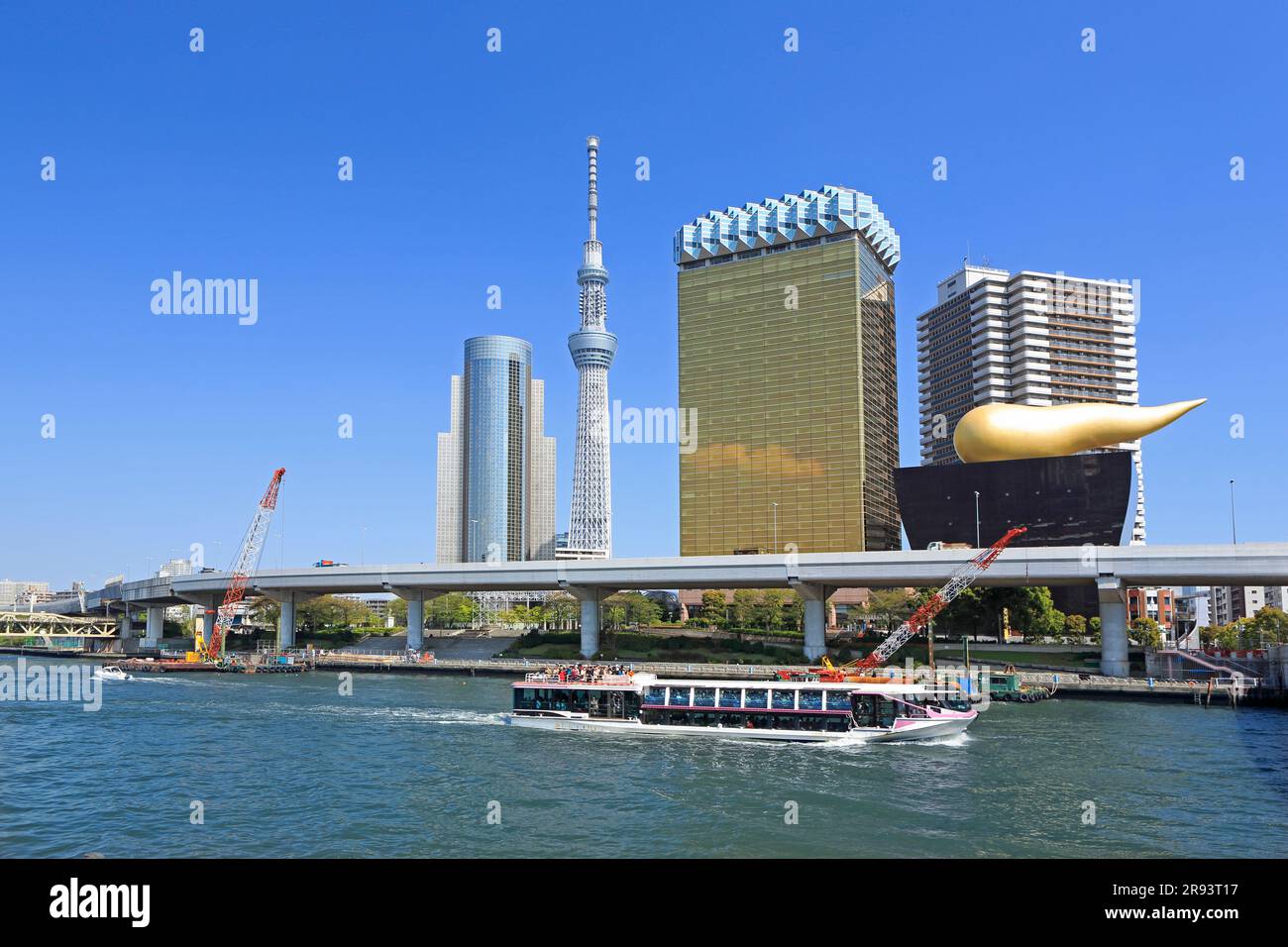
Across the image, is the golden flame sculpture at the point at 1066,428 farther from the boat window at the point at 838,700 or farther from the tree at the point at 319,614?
the tree at the point at 319,614

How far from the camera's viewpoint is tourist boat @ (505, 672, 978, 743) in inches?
2295

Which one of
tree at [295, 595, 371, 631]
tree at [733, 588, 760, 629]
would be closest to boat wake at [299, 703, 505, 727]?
tree at [733, 588, 760, 629]

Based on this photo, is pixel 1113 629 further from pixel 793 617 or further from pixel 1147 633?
pixel 793 617

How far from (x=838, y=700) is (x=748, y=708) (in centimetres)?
558

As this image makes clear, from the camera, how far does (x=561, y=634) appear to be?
150125mm

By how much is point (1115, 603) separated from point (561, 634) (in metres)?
80.5

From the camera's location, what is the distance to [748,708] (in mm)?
60625

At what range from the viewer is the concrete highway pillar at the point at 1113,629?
94.6m

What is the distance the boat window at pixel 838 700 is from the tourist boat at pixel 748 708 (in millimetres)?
60

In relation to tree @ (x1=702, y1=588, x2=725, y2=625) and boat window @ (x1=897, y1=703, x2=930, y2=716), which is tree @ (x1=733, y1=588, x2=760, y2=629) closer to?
tree @ (x1=702, y1=588, x2=725, y2=625)

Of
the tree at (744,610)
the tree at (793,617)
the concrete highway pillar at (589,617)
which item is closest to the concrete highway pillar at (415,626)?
the concrete highway pillar at (589,617)

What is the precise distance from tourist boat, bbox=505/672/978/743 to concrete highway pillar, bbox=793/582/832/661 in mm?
51151
